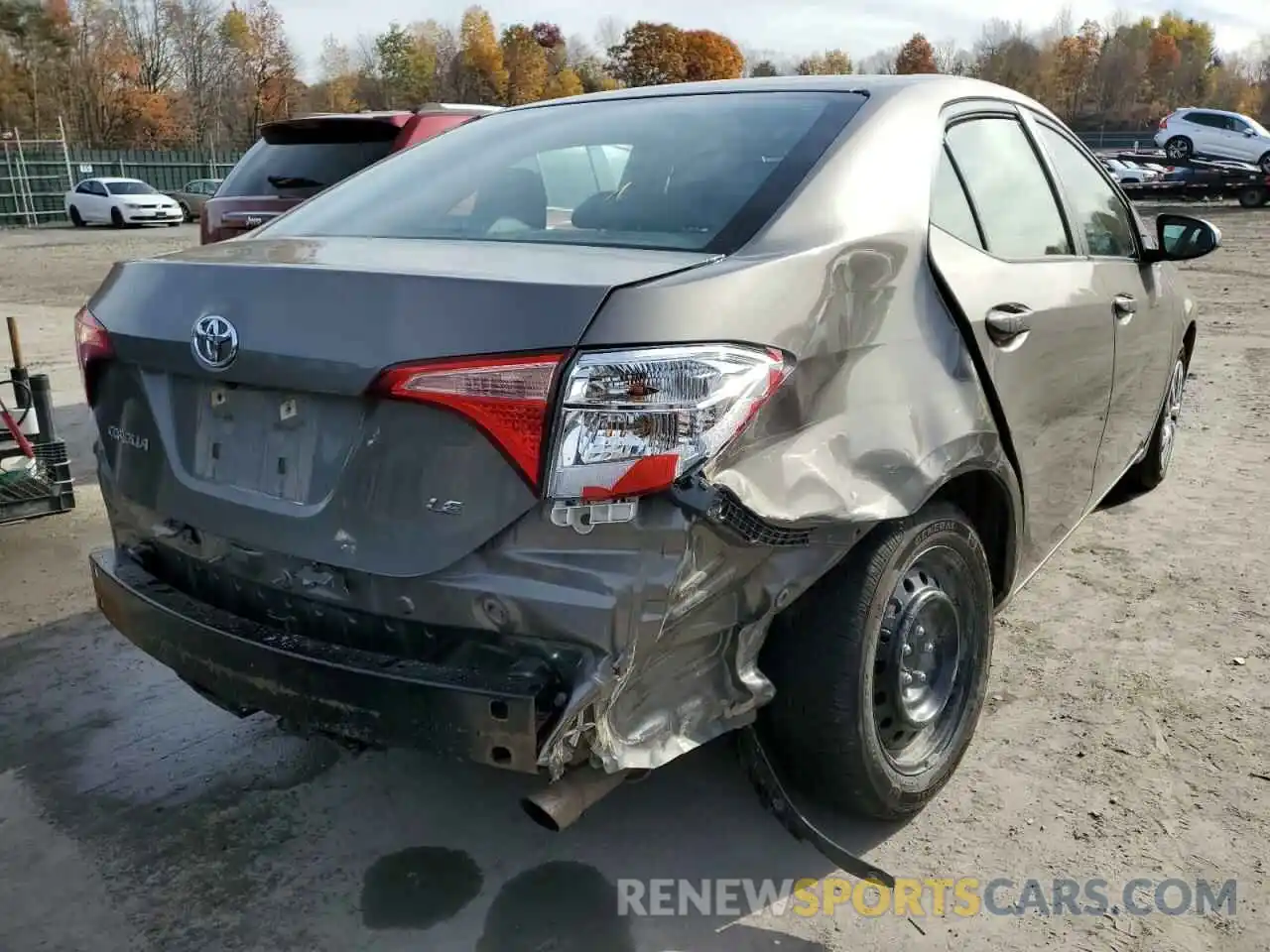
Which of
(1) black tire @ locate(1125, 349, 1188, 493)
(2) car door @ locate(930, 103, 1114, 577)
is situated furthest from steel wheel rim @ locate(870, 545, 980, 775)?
(1) black tire @ locate(1125, 349, 1188, 493)

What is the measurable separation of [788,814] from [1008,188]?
1.87 m

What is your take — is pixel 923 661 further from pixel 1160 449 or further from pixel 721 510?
pixel 1160 449

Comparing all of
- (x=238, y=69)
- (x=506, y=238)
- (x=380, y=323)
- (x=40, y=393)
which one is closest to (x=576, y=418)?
(x=380, y=323)

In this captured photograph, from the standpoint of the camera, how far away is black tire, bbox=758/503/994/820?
2.35 metres

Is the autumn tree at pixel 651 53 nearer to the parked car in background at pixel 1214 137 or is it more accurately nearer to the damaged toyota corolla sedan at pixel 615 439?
the parked car in background at pixel 1214 137

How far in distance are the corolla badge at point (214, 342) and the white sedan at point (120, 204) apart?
30.2 meters

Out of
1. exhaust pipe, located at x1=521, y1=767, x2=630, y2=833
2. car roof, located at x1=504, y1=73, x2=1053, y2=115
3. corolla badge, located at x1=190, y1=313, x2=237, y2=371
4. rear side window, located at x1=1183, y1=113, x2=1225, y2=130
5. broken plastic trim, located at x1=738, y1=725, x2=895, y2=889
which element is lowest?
broken plastic trim, located at x1=738, y1=725, x2=895, y2=889

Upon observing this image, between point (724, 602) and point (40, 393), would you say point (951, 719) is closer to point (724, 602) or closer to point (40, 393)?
point (724, 602)

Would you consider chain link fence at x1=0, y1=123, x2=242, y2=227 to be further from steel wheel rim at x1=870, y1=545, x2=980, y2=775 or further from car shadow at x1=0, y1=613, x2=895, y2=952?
steel wheel rim at x1=870, y1=545, x2=980, y2=775

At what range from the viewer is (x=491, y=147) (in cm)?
311

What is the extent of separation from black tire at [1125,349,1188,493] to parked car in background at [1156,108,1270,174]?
96.5 feet

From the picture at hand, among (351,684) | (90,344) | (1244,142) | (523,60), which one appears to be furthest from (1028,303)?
(523,60)

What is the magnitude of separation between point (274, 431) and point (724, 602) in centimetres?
96

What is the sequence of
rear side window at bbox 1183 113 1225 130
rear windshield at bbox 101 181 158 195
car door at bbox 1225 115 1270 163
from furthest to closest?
rear side window at bbox 1183 113 1225 130 < car door at bbox 1225 115 1270 163 < rear windshield at bbox 101 181 158 195
